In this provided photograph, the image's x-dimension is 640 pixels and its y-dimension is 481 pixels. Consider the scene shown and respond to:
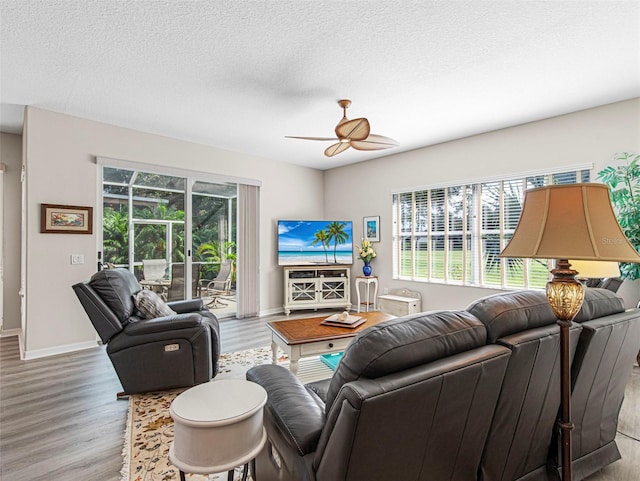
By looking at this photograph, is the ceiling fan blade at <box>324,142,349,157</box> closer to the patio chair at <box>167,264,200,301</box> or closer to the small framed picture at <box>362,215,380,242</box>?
the small framed picture at <box>362,215,380,242</box>

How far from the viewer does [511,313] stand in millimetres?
1280

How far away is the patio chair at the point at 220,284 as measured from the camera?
16.9 ft

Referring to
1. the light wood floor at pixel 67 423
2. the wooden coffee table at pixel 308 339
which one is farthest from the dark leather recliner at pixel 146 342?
the wooden coffee table at pixel 308 339

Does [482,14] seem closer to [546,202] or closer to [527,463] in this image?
[546,202]

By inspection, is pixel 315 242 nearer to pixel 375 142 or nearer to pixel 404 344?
pixel 375 142

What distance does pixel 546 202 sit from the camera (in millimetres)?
1179

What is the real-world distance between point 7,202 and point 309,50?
14.8 feet

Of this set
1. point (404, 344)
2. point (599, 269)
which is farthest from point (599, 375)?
point (404, 344)

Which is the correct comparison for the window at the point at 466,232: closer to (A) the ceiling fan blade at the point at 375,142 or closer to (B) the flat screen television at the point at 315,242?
(B) the flat screen television at the point at 315,242

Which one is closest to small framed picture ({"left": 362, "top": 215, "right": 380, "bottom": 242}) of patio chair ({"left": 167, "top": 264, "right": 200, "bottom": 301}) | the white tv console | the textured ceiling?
the white tv console

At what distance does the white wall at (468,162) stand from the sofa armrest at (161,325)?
3505mm

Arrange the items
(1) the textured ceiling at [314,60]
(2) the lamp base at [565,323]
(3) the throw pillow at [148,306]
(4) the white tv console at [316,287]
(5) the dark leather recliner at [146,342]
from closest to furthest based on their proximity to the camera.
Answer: (2) the lamp base at [565,323] → (1) the textured ceiling at [314,60] → (5) the dark leather recliner at [146,342] → (3) the throw pillow at [148,306] → (4) the white tv console at [316,287]

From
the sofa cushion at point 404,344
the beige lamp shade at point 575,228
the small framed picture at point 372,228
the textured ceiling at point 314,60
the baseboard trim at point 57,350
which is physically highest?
the textured ceiling at point 314,60

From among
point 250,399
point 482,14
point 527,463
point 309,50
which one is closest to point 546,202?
point 527,463
